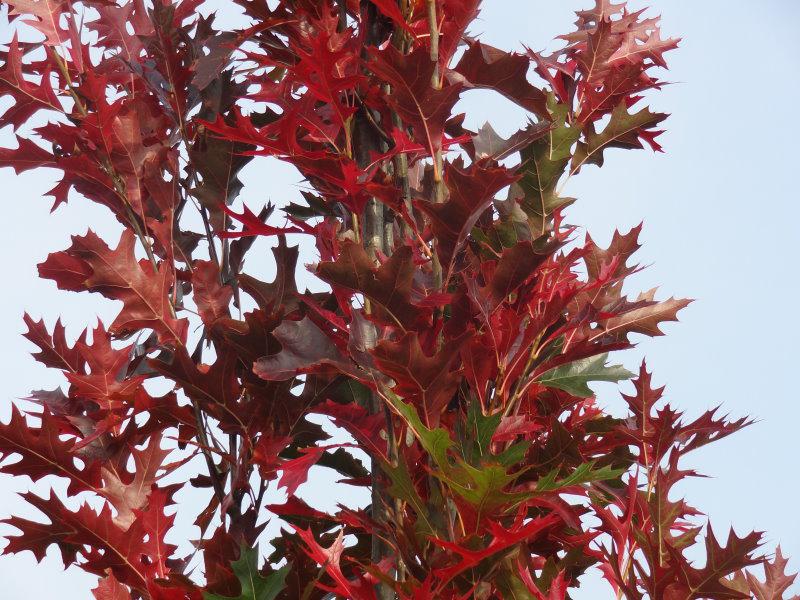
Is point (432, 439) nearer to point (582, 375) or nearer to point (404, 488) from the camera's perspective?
point (404, 488)

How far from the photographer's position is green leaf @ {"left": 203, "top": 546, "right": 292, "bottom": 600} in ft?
2.54

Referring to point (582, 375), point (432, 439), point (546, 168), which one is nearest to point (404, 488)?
point (432, 439)

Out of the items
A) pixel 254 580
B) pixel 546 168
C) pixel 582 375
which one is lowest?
pixel 254 580

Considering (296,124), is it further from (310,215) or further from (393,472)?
(393,472)

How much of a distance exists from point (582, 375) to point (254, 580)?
0.36 m

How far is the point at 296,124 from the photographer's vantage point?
857mm

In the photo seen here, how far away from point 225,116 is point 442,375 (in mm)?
473

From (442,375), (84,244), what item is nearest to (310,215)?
(84,244)

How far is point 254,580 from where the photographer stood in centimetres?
78

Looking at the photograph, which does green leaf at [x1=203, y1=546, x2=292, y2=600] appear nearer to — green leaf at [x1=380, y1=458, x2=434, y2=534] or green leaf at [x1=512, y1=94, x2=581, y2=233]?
green leaf at [x1=380, y1=458, x2=434, y2=534]

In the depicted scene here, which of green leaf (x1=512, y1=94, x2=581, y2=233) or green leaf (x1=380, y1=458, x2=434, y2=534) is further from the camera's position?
green leaf (x1=512, y1=94, x2=581, y2=233)

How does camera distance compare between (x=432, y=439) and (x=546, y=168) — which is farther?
(x=546, y=168)

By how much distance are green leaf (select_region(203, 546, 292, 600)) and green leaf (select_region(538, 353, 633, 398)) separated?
298 mm

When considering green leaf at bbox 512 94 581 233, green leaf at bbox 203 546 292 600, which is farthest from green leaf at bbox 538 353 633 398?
green leaf at bbox 203 546 292 600
